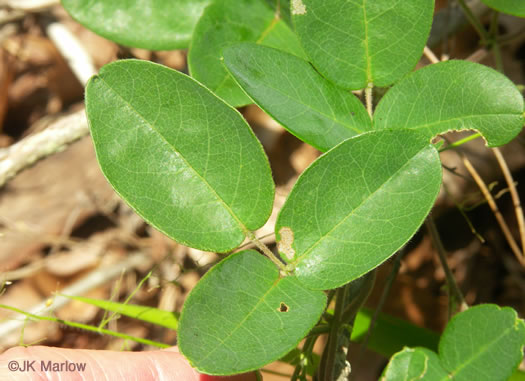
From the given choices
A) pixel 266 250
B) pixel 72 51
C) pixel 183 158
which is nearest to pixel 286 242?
pixel 266 250

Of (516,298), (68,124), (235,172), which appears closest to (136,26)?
(68,124)

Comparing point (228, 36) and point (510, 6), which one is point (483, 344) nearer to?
point (510, 6)

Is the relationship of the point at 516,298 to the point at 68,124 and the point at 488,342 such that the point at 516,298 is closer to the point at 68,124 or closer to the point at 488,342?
the point at 488,342

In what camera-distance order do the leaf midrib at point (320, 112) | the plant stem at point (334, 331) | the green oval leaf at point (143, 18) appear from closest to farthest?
the leaf midrib at point (320, 112)
the plant stem at point (334, 331)
the green oval leaf at point (143, 18)

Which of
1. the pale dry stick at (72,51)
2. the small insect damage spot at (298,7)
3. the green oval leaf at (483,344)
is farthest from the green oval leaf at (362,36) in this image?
the pale dry stick at (72,51)

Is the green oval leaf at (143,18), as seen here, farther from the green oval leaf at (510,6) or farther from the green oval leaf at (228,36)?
the green oval leaf at (510,6)

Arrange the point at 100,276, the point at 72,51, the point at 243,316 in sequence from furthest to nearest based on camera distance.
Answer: the point at 100,276
the point at 72,51
the point at 243,316
